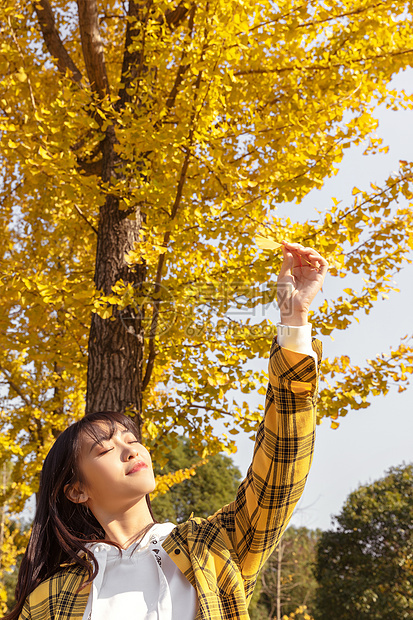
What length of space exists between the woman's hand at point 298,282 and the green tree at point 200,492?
14.6 metres

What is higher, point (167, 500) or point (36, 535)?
point (167, 500)

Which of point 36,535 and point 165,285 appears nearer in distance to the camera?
point 36,535

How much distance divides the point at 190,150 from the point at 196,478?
14228 mm

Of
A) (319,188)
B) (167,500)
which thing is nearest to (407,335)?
(319,188)

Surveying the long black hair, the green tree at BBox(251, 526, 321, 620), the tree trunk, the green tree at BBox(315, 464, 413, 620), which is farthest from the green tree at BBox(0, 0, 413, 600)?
the green tree at BBox(251, 526, 321, 620)

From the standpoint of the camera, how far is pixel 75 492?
1589mm

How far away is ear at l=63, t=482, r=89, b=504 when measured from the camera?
1.57 metres

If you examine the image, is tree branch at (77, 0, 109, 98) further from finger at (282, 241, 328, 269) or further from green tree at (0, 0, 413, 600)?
finger at (282, 241, 328, 269)

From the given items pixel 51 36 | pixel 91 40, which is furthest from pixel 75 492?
pixel 51 36

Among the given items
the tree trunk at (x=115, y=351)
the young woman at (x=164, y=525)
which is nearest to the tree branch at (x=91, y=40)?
the tree trunk at (x=115, y=351)

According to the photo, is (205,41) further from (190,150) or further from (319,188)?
(319,188)

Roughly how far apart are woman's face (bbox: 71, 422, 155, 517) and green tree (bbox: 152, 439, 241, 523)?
1413 cm

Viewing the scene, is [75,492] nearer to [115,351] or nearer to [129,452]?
[129,452]

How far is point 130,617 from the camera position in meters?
1.26
